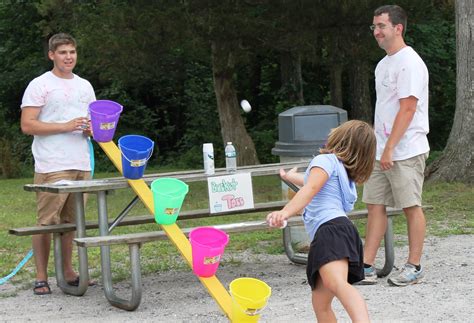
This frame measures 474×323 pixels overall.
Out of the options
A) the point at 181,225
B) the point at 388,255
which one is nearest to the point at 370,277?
the point at 388,255

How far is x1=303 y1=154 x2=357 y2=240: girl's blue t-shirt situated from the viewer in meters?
4.75

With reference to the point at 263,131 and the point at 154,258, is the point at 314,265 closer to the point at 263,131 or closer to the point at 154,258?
the point at 154,258

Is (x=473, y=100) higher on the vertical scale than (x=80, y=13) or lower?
lower

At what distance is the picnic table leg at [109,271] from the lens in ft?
20.5

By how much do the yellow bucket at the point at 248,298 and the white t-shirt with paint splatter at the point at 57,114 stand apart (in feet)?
7.63

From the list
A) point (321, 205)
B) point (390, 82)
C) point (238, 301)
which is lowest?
point (238, 301)

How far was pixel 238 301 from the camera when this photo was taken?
489 cm

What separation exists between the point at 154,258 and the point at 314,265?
3.89 m

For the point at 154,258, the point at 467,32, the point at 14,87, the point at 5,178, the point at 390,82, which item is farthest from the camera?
the point at 14,87

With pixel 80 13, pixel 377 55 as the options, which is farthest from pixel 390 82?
pixel 80 13

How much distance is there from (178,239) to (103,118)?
1.21 m

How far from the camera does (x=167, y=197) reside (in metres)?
5.90

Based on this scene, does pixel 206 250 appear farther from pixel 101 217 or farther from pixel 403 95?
pixel 403 95

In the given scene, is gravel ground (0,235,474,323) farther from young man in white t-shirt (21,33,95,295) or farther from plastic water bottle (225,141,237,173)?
plastic water bottle (225,141,237,173)
